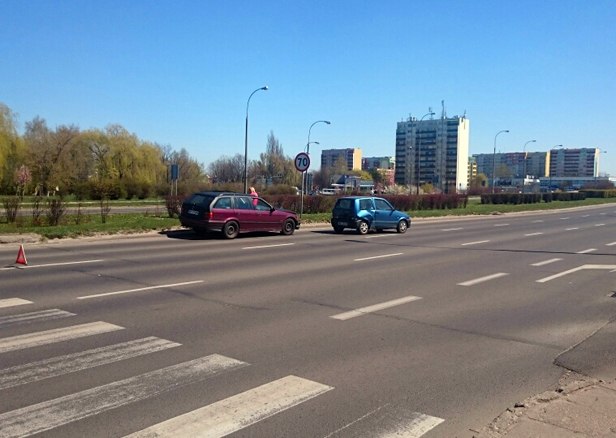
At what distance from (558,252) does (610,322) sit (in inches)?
427

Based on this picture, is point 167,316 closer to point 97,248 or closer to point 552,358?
point 552,358

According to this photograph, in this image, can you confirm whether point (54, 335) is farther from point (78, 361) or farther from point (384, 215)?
point (384, 215)

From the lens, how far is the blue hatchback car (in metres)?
23.7

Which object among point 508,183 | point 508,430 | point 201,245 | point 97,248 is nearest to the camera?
point 508,430

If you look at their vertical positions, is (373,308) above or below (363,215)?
below

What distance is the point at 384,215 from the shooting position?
80.5 feet

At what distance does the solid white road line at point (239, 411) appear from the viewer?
430 cm

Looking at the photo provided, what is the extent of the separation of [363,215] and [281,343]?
17.3 metres

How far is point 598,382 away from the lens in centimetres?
569

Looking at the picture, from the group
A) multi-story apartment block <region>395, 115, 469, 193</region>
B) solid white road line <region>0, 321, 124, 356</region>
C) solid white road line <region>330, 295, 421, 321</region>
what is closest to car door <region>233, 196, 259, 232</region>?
solid white road line <region>330, 295, 421, 321</region>

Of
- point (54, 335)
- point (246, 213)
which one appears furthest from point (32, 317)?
point (246, 213)

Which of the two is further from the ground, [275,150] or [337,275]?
[275,150]

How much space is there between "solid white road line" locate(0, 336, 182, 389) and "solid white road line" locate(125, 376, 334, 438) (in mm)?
1723

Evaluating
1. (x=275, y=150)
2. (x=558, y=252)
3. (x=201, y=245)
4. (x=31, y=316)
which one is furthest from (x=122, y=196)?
(x=275, y=150)
